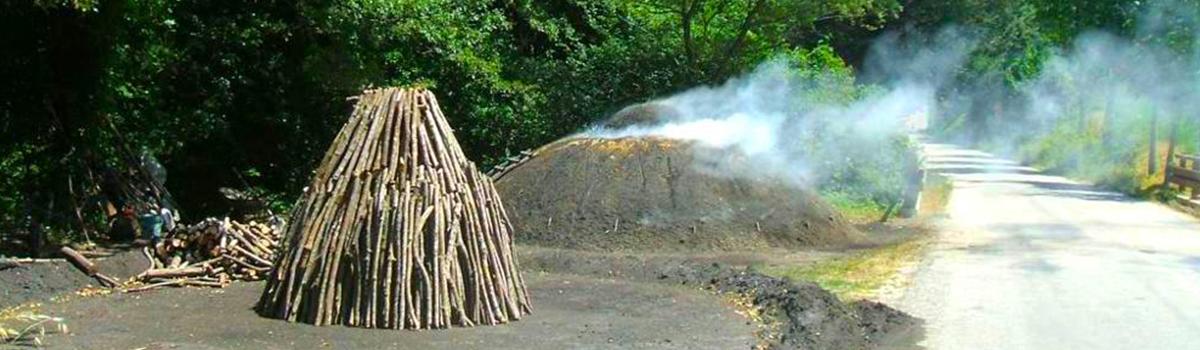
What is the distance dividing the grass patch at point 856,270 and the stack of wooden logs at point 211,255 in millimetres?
5530

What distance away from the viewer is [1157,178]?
32.1m

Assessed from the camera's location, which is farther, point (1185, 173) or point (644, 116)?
point (1185, 173)

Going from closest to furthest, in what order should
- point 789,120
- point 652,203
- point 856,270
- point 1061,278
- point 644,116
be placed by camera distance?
point 1061,278, point 856,270, point 652,203, point 644,116, point 789,120

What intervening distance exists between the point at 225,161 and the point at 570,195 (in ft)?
25.0

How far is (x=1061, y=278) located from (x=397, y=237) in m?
8.47

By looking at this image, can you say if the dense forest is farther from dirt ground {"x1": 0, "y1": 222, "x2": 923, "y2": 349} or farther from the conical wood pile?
the conical wood pile

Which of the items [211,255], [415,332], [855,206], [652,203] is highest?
[652,203]

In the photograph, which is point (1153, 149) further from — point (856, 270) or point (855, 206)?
point (856, 270)

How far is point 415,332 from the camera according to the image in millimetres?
10703

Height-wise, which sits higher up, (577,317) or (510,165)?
(510,165)

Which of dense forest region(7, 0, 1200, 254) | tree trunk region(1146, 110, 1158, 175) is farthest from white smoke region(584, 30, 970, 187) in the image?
tree trunk region(1146, 110, 1158, 175)

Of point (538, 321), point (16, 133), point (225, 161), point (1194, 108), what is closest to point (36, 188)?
point (16, 133)

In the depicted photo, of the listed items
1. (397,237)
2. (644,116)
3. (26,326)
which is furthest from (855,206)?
(26,326)

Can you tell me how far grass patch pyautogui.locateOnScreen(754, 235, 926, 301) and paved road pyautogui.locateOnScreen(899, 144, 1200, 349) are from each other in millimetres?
388
